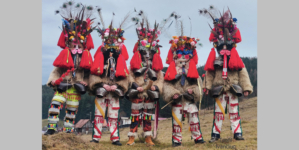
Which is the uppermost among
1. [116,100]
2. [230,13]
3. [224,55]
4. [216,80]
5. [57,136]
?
[230,13]

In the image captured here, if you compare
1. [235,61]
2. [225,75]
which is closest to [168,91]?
[225,75]

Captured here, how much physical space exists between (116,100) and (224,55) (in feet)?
9.51

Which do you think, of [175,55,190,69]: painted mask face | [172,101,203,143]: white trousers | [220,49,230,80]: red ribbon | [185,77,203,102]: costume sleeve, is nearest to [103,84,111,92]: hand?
[172,101,203,143]: white trousers

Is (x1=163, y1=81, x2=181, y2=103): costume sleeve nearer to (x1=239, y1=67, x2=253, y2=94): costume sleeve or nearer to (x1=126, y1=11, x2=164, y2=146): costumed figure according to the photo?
(x1=126, y1=11, x2=164, y2=146): costumed figure

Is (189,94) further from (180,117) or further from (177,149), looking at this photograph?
(177,149)

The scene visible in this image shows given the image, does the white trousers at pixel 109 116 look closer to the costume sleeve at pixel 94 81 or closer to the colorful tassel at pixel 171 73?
the costume sleeve at pixel 94 81

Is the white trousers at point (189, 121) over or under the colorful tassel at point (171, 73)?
under

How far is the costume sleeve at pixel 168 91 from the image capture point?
245 inches

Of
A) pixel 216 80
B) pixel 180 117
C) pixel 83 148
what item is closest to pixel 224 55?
pixel 216 80

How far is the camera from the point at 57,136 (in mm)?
A: 5473

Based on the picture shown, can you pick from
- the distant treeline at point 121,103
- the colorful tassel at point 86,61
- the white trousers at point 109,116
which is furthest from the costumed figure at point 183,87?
the distant treeline at point 121,103

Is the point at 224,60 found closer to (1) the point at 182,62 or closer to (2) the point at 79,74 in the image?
(1) the point at 182,62

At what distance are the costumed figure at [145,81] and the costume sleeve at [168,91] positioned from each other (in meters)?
0.15

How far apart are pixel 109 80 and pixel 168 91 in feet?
4.91
